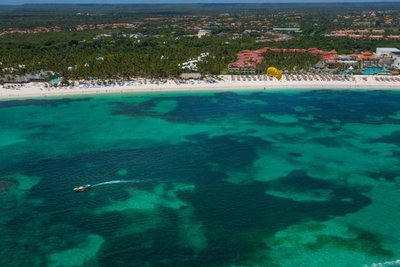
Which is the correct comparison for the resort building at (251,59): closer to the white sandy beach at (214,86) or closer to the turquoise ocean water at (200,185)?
the white sandy beach at (214,86)

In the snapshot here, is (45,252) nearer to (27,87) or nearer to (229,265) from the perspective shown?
(229,265)

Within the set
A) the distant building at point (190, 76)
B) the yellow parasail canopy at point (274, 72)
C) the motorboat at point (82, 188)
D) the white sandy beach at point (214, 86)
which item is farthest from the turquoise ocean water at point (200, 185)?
the yellow parasail canopy at point (274, 72)

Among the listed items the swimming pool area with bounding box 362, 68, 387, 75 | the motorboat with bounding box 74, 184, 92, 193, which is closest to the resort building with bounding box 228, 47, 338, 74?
the swimming pool area with bounding box 362, 68, 387, 75

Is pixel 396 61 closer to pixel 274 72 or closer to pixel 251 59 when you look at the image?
pixel 274 72

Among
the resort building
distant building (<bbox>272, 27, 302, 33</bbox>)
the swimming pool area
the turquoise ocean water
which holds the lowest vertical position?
the turquoise ocean water

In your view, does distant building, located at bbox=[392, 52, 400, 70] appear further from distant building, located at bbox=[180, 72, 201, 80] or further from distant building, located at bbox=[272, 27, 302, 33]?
distant building, located at bbox=[272, 27, 302, 33]

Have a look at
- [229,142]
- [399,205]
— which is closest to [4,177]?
[229,142]
